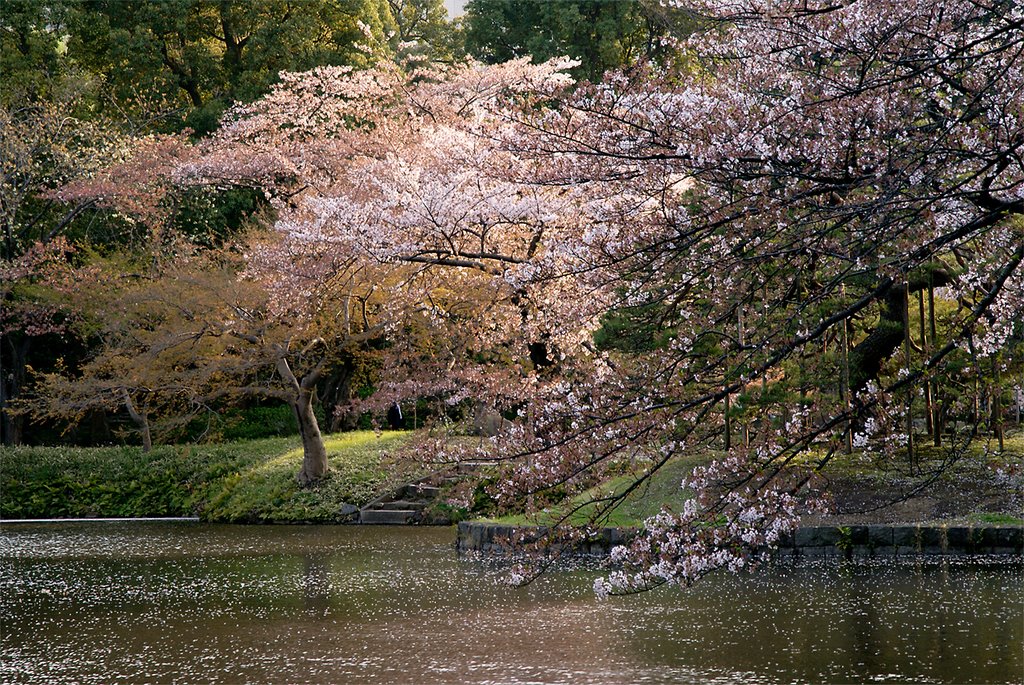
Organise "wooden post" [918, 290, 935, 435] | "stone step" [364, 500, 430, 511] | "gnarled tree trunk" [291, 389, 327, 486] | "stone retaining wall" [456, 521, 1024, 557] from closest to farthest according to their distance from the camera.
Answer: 1. "stone retaining wall" [456, 521, 1024, 557]
2. "wooden post" [918, 290, 935, 435]
3. "stone step" [364, 500, 430, 511]
4. "gnarled tree trunk" [291, 389, 327, 486]

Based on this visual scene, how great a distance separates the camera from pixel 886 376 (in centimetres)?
1331

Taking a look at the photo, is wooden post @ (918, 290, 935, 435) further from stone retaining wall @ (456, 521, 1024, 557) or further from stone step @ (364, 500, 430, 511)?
stone step @ (364, 500, 430, 511)

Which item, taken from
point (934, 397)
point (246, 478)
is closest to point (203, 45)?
point (246, 478)

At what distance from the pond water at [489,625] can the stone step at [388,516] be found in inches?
150

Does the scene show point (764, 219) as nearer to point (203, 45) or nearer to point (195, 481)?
point (195, 481)

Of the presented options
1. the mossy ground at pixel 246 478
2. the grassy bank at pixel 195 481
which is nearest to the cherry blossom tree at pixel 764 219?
the mossy ground at pixel 246 478

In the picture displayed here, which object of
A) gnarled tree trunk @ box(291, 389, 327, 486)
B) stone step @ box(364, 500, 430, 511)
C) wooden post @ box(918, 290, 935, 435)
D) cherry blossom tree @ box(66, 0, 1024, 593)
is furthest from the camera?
gnarled tree trunk @ box(291, 389, 327, 486)

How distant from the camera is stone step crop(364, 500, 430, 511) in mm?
15765

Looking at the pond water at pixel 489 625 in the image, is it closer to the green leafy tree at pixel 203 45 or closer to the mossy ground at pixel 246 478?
the mossy ground at pixel 246 478

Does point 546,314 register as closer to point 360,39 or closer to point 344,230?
point 344,230

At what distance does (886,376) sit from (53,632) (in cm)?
947

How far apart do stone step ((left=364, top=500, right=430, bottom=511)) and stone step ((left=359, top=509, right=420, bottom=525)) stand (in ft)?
0.39

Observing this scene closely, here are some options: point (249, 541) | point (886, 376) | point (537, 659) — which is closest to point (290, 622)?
point (537, 659)

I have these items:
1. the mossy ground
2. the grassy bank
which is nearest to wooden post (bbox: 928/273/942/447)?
the mossy ground
